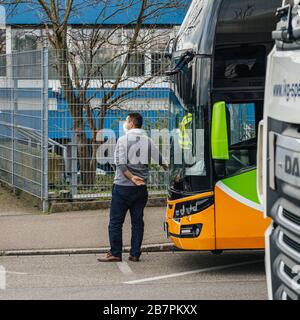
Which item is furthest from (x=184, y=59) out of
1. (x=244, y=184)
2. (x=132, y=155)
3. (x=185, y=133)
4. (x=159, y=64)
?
(x=159, y=64)

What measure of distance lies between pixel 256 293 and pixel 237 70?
8.11ft

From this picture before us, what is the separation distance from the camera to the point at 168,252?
10367 mm

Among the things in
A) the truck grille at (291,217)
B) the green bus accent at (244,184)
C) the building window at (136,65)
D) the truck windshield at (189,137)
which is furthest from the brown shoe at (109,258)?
the truck grille at (291,217)

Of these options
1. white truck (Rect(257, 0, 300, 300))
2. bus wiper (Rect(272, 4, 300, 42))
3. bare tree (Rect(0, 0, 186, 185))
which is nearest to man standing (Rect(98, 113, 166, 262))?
bare tree (Rect(0, 0, 186, 185))

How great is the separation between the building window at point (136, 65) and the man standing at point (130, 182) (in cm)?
437

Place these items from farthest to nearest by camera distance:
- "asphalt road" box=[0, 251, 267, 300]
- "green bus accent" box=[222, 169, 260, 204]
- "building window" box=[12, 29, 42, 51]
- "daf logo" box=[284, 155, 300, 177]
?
"building window" box=[12, 29, 42, 51] → "green bus accent" box=[222, 169, 260, 204] → "asphalt road" box=[0, 251, 267, 300] → "daf logo" box=[284, 155, 300, 177]

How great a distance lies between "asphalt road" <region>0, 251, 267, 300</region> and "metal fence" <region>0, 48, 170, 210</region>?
3561 millimetres

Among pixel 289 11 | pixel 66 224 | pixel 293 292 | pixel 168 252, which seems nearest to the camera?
pixel 293 292

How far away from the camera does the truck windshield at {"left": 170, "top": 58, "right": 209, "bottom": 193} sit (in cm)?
836

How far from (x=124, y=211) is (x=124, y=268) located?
0.72 m

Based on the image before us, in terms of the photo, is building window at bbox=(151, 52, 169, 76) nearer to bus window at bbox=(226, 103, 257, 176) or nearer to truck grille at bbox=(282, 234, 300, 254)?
bus window at bbox=(226, 103, 257, 176)

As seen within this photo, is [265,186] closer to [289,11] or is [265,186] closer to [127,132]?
[289,11]

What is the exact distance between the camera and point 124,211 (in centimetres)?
937
